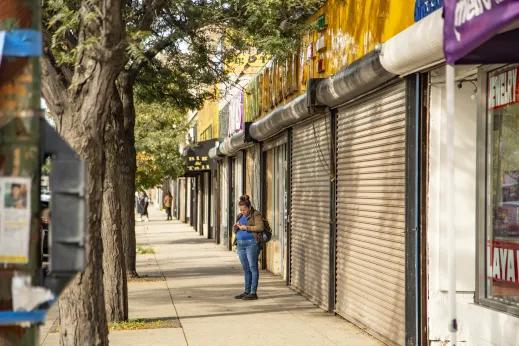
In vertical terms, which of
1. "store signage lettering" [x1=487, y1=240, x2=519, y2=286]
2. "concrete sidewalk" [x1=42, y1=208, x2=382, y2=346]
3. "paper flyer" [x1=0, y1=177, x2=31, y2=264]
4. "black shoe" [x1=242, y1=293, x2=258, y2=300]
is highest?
"paper flyer" [x1=0, y1=177, x2=31, y2=264]

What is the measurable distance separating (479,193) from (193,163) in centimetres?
2355

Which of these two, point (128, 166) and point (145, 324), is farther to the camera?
point (128, 166)

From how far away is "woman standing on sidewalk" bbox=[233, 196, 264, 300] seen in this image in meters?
14.1

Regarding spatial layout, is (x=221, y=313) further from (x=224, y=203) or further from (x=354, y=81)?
(x=224, y=203)

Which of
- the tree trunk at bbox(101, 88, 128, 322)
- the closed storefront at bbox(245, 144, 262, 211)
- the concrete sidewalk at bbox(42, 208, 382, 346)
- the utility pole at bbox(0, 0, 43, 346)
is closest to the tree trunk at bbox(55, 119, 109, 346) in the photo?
the concrete sidewalk at bbox(42, 208, 382, 346)

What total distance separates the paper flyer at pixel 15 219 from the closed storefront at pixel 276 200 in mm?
13889

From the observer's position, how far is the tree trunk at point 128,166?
16438mm

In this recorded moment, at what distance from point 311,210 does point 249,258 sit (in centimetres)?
128

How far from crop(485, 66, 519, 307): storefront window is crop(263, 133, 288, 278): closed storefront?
923 centimetres

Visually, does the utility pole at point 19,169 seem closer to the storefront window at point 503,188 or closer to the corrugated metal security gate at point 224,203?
the storefront window at point 503,188

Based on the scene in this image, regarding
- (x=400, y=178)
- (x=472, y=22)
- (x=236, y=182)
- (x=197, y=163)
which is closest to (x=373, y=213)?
(x=400, y=178)

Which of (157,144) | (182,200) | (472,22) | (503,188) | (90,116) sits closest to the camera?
(472,22)

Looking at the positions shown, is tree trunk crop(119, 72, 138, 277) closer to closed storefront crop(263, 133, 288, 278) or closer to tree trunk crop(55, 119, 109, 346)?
closed storefront crop(263, 133, 288, 278)

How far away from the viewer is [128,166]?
17.3 m
